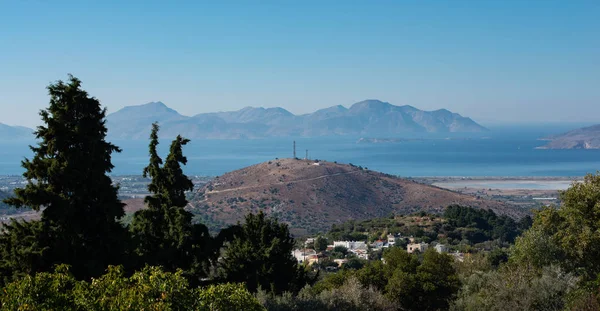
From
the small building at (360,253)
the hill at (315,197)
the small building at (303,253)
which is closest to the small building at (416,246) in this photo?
the small building at (360,253)

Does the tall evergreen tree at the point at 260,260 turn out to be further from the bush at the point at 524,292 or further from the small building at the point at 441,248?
the small building at the point at 441,248

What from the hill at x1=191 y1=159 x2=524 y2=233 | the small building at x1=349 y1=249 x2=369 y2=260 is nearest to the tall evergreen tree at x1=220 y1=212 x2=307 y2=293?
the small building at x1=349 y1=249 x2=369 y2=260

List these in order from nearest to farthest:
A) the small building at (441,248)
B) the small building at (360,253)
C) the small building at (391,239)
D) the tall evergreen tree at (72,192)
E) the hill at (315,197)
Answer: the tall evergreen tree at (72,192)
the small building at (441,248)
the small building at (360,253)
the small building at (391,239)
the hill at (315,197)

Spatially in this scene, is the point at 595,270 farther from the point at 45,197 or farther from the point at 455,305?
the point at 45,197

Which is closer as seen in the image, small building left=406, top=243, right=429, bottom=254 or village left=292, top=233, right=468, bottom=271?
village left=292, top=233, right=468, bottom=271

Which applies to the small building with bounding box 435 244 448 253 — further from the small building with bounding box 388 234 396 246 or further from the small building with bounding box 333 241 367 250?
the small building with bounding box 333 241 367 250

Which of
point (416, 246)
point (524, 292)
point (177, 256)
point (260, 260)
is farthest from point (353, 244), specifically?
point (524, 292)

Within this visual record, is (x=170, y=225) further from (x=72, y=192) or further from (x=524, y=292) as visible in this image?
(x=524, y=292)
